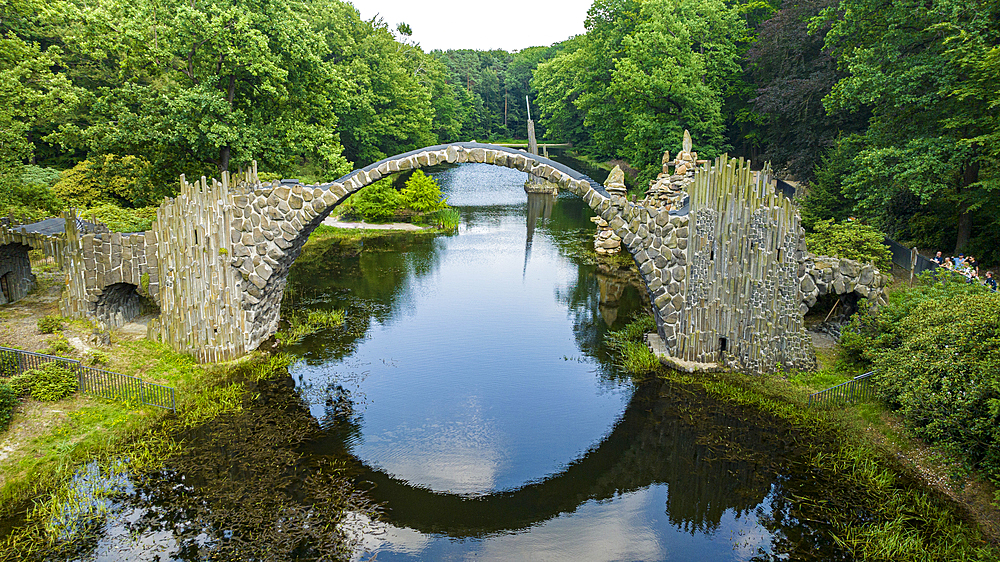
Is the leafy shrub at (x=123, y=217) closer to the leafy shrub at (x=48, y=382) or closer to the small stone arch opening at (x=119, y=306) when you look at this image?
the small stone arch opening at (x=119, y=306)

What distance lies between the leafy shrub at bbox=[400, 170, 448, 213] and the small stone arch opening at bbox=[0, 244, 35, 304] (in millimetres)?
21431

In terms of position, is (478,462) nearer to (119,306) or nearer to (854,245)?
(119,306)

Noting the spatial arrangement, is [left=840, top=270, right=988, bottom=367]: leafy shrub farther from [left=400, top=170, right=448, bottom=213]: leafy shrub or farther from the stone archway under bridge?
[left=400, top=170, right=448, bottom=213]: leafy shrub

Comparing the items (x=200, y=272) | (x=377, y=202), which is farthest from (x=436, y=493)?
(x=377, y=202)

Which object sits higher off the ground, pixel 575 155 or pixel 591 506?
pixel 575 155

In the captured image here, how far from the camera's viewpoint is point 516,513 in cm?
1073

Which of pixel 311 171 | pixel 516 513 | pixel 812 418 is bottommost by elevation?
pixel 516 513

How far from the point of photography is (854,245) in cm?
1692

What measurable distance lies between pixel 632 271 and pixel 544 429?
49.4 ft

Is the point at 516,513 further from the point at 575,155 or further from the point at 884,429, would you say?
the point at 575,155

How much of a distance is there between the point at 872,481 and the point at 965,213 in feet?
47.0

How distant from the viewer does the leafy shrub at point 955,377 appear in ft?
31.4

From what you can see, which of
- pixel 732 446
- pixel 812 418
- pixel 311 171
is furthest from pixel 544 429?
pixel 311 171

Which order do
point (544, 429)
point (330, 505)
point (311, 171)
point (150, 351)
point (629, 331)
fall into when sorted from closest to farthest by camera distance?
point (330, 505) → point (544, 429) → point (150, 351) → point (629, 331) → point (311, 171)
